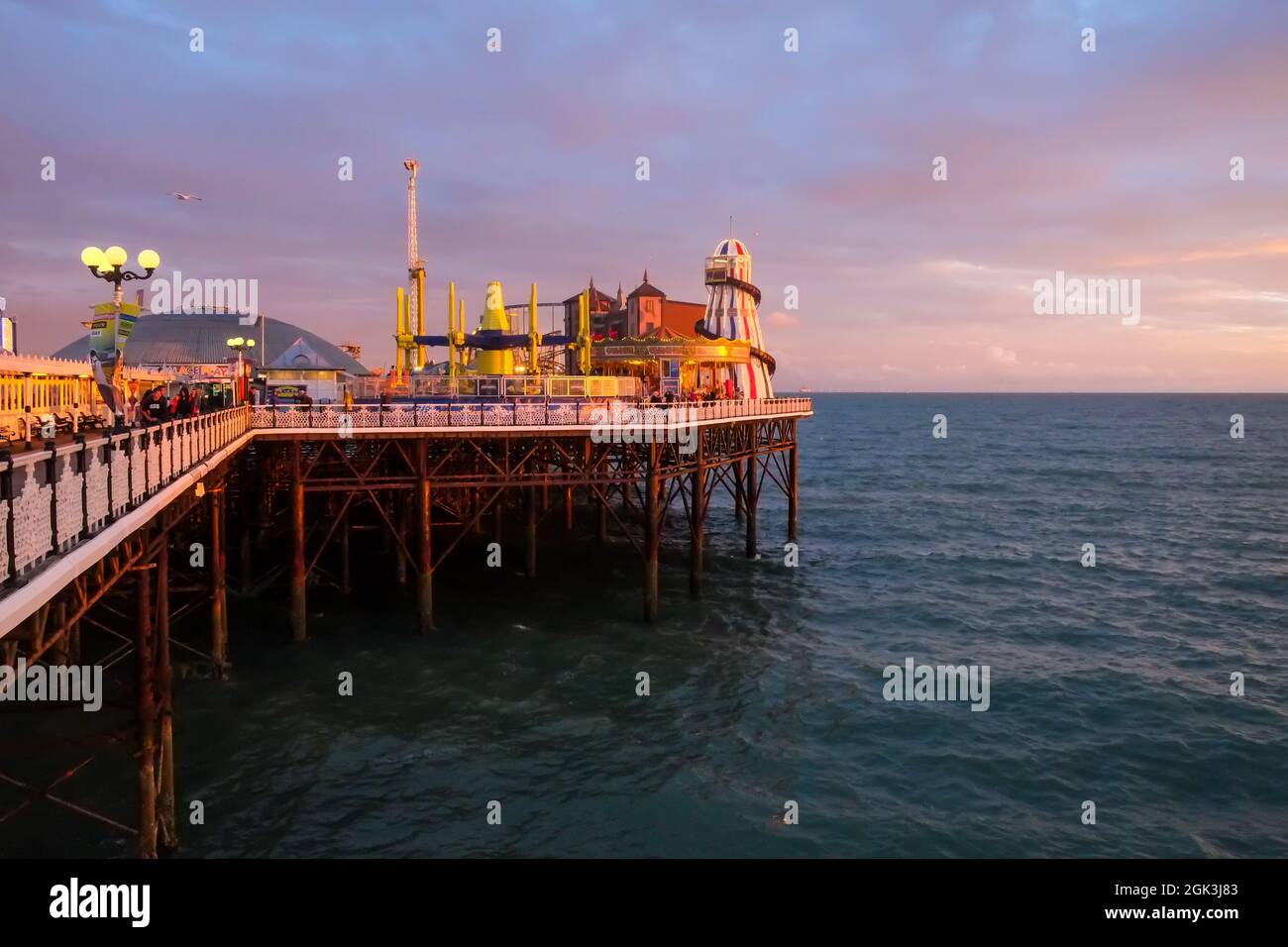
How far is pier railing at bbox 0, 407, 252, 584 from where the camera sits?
8.05m

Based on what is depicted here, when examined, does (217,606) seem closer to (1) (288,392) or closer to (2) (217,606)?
(2) (217,606)

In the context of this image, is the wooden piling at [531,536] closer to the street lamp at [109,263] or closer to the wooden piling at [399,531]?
the wooden piling at [399,531]

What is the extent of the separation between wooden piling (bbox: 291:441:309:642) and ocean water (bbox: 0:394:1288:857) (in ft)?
2.40

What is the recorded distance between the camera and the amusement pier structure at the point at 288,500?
10445 millimetres

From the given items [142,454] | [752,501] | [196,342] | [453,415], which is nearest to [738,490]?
[752,501]

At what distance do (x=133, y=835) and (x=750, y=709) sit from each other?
44.1 ft

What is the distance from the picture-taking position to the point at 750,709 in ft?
73.8

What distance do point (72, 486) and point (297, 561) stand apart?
1660cm

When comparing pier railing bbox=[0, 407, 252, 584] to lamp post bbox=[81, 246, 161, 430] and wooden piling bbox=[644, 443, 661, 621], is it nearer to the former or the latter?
lamp post bbox=[81, 246, 161, 430]

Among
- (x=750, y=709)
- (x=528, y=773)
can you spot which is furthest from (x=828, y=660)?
(x=528, y=773)

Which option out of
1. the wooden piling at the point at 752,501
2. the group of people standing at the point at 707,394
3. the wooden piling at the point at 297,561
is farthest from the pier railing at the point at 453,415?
the wooden piling at the point at 752,501

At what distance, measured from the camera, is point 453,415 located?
1086 inches
